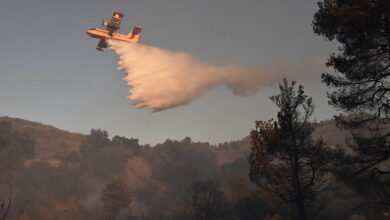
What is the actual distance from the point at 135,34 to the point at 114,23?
287 inches

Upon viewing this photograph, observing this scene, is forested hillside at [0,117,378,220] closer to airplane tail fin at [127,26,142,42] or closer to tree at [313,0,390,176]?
airplane tail fin at [127,26,142,42]

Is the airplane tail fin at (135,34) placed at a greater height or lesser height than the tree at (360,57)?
greater

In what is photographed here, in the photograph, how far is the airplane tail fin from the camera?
5550 cm

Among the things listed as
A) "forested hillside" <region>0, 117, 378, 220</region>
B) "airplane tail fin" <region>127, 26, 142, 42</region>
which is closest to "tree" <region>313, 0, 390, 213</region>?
"forested hillside" <region>0, 117, 378, 220</region>

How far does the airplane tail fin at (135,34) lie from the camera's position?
182ft

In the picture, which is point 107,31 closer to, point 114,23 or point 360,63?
point 114,23

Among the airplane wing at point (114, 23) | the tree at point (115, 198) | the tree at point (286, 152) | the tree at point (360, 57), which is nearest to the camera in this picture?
the tree at point (360, 57)

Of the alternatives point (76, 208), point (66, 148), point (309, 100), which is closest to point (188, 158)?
point (76, 208)

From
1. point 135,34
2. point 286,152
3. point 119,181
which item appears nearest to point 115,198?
point 119,181

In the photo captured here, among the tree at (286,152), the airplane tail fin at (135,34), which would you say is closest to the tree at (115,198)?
the airplane tail fin at (135,34)

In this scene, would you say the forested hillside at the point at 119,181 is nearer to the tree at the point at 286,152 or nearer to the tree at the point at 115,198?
the tree at the point at 115,198

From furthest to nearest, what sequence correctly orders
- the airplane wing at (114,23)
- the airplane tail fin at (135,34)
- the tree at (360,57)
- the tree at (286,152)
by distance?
the airplane tail fin at (135,34)
the airplane wing at (114,23)
the tree at (286,152)
the tree at (360,57)

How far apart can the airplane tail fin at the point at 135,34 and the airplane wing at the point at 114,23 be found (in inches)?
183

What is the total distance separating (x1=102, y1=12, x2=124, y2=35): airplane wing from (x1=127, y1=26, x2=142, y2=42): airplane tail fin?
466 centimetres
